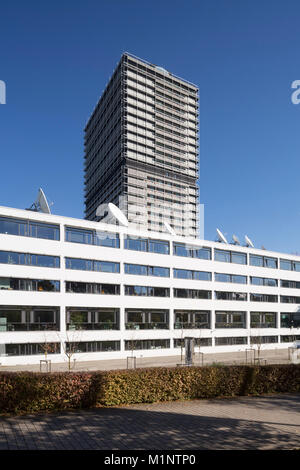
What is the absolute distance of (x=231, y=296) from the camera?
5791 centimetres

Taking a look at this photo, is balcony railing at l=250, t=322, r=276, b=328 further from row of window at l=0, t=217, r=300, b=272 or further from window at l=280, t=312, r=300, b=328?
row of window at l=0, t=217, r=300, b=272

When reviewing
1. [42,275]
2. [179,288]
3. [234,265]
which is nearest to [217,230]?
[234,265]

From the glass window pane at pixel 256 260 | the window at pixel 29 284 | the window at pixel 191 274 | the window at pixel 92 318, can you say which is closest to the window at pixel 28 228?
the window at pixel 29 284

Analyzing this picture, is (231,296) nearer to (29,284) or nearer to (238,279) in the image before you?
(238,279)

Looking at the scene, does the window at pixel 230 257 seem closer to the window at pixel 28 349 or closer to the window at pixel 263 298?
the window at pixel 263 298

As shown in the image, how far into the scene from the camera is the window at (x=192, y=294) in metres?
51.2

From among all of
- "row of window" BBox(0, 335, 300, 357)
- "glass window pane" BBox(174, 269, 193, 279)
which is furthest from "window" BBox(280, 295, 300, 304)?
"glass window pane" BBox(174, 269, 193, 279)

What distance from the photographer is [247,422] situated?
14.2m

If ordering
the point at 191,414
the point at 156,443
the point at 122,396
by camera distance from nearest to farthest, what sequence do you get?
the point at 156,443
the point at 191,414
the point at 122,396

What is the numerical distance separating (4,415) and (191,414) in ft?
22.8

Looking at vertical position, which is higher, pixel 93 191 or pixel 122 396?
pixel 93 191

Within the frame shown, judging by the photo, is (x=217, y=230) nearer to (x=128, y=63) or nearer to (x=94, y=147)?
(x=128, y=63)

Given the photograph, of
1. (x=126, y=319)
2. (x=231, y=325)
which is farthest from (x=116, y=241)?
(x=231, y=325)

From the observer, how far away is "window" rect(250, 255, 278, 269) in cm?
6256
